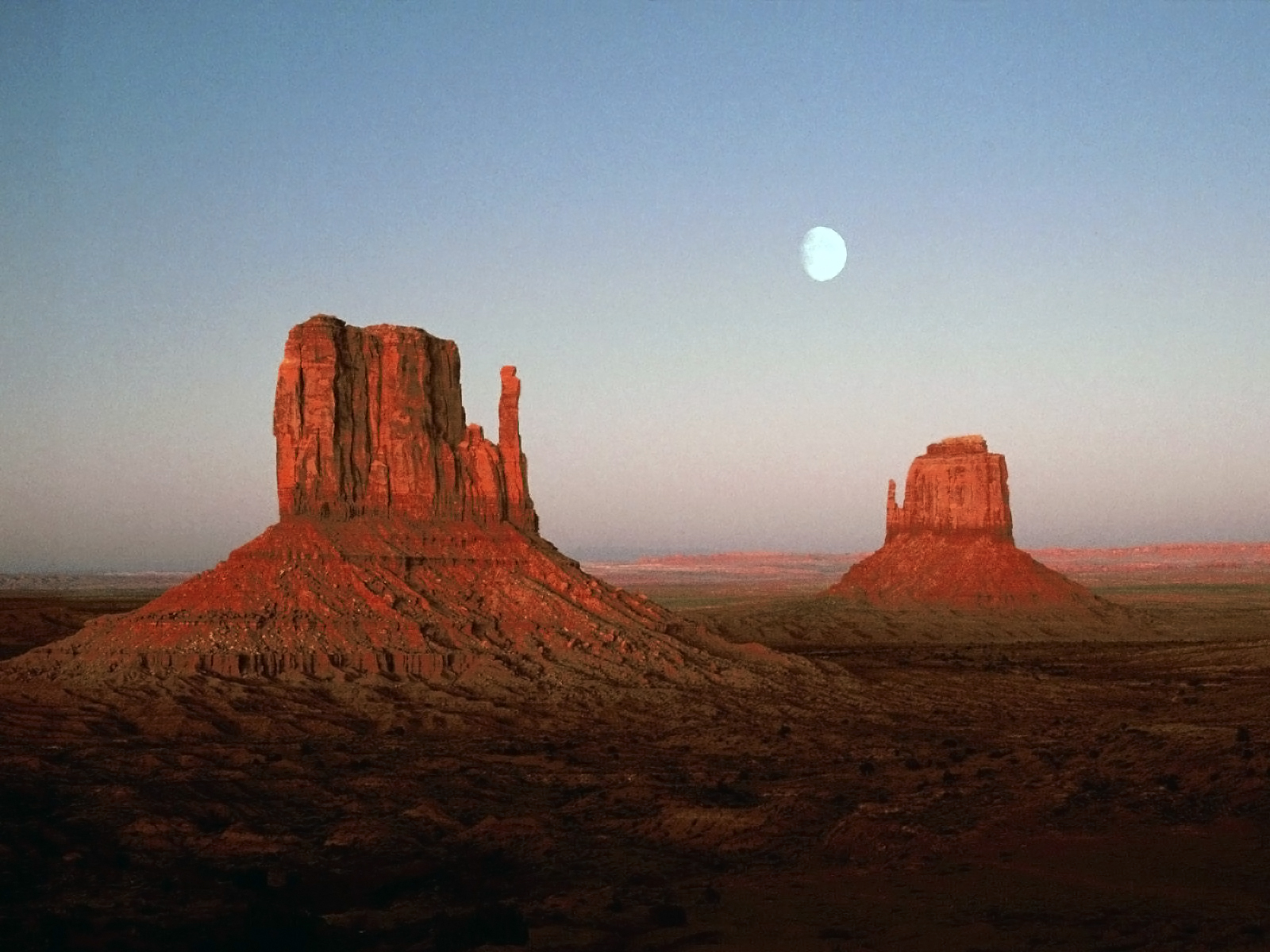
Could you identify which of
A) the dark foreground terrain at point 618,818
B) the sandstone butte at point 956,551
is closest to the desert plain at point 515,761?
the dark foreground terrain at point 618,818

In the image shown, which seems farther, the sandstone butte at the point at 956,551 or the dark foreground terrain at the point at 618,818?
the sandstone butte at the point at 956,551

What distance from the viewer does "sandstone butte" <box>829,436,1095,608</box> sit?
98625 mm

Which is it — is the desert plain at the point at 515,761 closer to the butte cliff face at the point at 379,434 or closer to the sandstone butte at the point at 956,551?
the butte cliff face at the point at 379,434

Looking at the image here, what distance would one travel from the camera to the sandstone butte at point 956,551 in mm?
98625

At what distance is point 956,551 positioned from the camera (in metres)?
106

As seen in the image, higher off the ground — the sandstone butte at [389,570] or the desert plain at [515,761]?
the sandstone butte at [389,570]

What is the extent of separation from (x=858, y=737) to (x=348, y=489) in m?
23.2

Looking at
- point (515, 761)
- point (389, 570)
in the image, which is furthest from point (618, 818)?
point (389, 570)

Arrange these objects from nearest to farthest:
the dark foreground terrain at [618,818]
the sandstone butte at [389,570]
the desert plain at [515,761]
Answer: the dark foreground terrain at [618,818], the desert plain at [515,761], the sandstone butte at [389,570]

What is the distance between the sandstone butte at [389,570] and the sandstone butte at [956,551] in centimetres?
5406

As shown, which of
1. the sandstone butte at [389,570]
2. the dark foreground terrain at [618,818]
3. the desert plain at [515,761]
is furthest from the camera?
the sandstone butte at [389,570]

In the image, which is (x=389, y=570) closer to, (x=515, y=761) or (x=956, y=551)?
(x=515, y=761)

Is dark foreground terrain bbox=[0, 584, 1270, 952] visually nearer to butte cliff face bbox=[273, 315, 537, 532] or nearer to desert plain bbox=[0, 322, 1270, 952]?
desert plain bbox=[0, 322, 1270, 952]

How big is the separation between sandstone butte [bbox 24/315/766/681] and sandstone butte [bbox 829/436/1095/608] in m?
54.1
